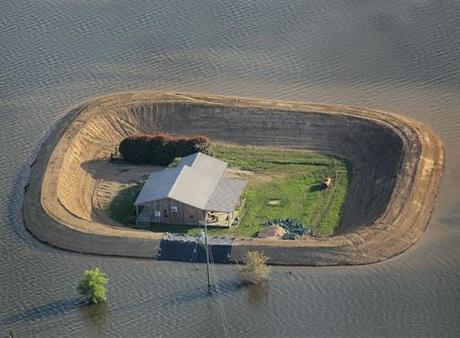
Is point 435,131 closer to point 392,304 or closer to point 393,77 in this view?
point 393,77

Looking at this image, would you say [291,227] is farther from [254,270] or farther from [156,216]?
[156,216]

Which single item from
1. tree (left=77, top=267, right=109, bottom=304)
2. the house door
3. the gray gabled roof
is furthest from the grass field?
tree (left=77, top=267, right=109, bottom=304)

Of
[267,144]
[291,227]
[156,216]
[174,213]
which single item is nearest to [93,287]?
[156,216]

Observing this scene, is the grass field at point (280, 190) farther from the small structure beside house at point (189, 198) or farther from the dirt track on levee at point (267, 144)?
the dirt track on levee at point (267, 144)

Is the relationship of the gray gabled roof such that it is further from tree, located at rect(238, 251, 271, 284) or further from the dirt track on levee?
tree, located at rect(238, 251, 271, 284)

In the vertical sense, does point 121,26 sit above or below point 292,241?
above

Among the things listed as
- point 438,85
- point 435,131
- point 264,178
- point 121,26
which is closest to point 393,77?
point 438,85
